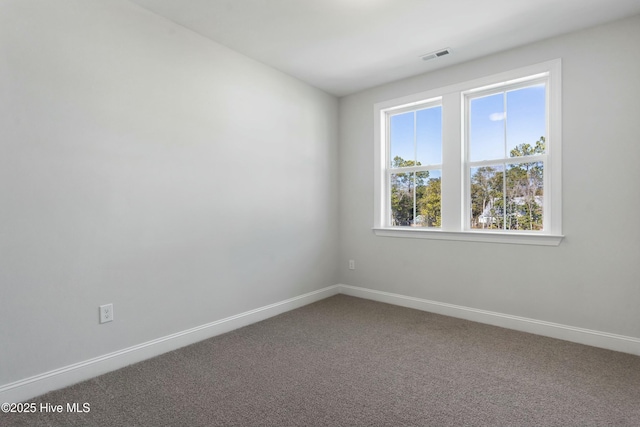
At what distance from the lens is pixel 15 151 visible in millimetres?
1920

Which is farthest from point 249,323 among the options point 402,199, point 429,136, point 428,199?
point 429,136

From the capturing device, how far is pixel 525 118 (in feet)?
10.2

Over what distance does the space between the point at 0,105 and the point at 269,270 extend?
7.68 ft

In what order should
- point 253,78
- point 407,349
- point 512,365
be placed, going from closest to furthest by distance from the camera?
point 512,365
point 407,349
point 253,78

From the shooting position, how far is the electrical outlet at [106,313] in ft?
7.43

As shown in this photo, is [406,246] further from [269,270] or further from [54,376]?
[54,376]

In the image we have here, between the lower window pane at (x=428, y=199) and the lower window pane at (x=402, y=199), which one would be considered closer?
the lower window pane at (x=428, y=199)

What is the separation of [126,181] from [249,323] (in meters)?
1.67

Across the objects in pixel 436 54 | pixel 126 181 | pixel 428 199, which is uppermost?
pixel 436 54

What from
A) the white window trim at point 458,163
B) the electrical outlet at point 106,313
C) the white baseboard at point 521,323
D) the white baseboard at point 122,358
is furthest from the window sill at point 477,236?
the electrical outlet at point 106,313

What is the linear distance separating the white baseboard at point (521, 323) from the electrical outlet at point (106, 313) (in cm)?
271

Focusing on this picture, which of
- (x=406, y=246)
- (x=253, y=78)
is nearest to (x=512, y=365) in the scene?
(x=406, y=246)

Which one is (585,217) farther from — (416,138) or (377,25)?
(377,25)

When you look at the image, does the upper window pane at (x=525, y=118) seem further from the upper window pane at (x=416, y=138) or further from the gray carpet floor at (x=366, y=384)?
the gray carpet floor at (x=366, y=384)
